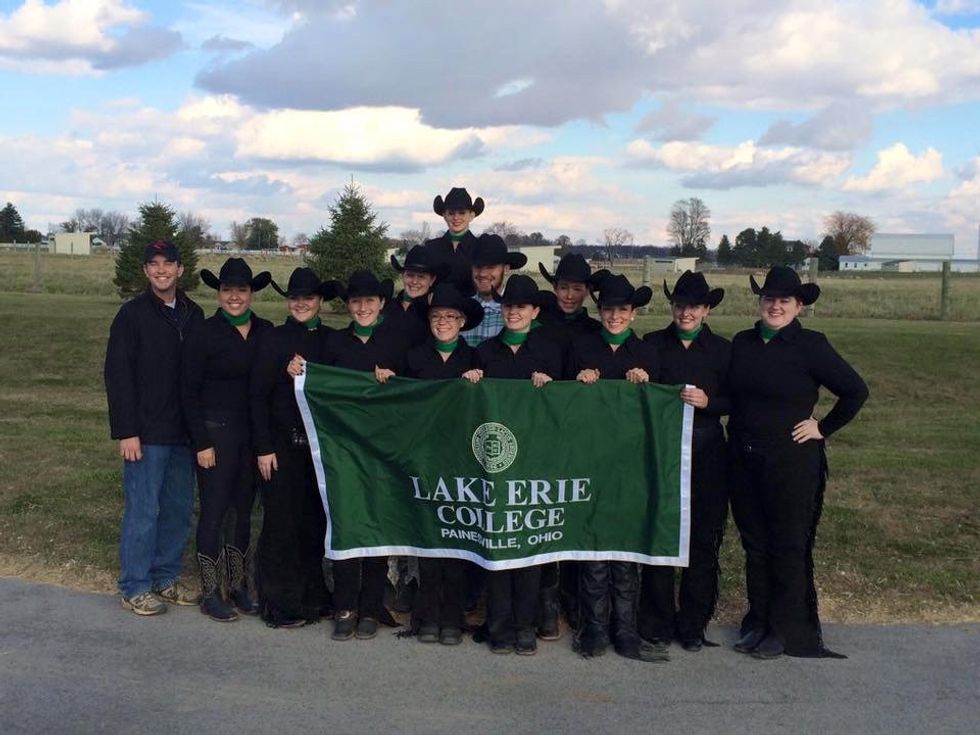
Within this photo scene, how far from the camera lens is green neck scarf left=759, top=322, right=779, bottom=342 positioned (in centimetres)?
554

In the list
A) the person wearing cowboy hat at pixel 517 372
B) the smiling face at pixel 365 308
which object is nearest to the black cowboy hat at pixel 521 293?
the person wearing cowboy hat at pixel 517 372

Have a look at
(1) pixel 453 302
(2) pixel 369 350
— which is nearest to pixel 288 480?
(2) pixel 369 350

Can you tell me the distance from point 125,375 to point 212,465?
78 centimetres

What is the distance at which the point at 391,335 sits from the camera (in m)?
6.10

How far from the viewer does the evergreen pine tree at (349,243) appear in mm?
22484

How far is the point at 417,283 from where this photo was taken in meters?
6.56

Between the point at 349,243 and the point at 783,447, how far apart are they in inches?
708

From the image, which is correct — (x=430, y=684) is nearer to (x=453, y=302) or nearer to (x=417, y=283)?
(x=453, y=302)

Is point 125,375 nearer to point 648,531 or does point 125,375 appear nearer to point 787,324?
point 648,531

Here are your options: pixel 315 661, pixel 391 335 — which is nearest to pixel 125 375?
pixel 391 335

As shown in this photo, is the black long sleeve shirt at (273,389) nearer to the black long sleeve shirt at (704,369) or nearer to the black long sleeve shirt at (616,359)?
the black long sleeve shirt at (616,359)

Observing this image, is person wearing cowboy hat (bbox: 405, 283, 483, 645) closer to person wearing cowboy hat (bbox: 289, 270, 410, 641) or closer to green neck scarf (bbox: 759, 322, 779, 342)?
person wearing cowboy hat (bbox: 289, 270, 410, 641)

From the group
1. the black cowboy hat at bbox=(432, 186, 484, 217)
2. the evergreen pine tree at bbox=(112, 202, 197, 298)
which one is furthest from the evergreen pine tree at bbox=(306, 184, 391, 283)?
the black cowboy hat at bbox=(432, 186, 484, 217)

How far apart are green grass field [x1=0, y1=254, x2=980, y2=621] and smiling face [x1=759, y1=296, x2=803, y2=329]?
1914 millimetres
